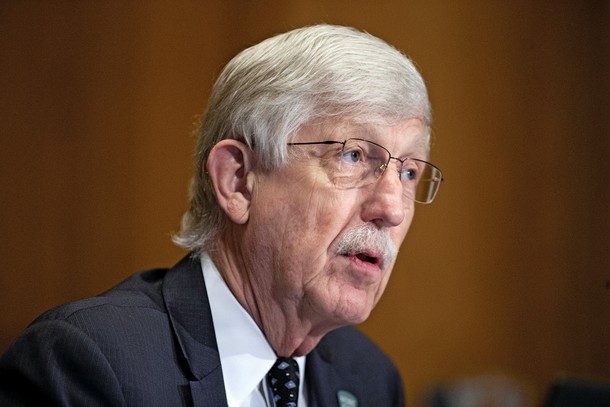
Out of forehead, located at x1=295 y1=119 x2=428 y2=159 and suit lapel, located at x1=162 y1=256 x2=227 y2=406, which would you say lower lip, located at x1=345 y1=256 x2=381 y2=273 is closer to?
forehead, located at x1=295 y1=119 x2=428 y2=159

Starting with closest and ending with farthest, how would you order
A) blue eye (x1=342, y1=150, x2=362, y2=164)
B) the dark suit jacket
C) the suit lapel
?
1. the dark suit jacket
2. the suit lapel
3. blue eye (x1=342, y1=150, x2=362, y2=164)

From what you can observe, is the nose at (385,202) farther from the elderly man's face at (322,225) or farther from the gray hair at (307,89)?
the gray hair at (307,89)

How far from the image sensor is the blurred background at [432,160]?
2979mm

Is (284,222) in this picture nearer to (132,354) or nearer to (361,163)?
(361,163)

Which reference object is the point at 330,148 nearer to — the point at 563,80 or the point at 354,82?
the point at 354,82

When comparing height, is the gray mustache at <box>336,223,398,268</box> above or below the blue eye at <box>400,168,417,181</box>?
below

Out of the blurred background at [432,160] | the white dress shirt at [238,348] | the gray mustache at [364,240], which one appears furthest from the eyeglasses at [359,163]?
the blurred background at [432,160]

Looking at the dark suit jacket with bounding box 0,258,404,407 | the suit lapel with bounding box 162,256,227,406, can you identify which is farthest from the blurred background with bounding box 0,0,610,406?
the suit lapel with bounding box 162,256,227,406

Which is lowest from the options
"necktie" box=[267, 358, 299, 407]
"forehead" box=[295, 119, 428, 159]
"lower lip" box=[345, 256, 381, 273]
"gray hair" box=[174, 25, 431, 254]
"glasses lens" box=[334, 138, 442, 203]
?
Answer: "necktie" box=[267, 358, 299, 407]

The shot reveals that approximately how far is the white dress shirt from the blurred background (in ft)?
4.03

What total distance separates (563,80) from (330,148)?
235 centimetres

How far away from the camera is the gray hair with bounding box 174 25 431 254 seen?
1876mm

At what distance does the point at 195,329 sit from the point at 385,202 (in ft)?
1.77

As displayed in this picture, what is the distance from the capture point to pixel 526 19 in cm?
380
